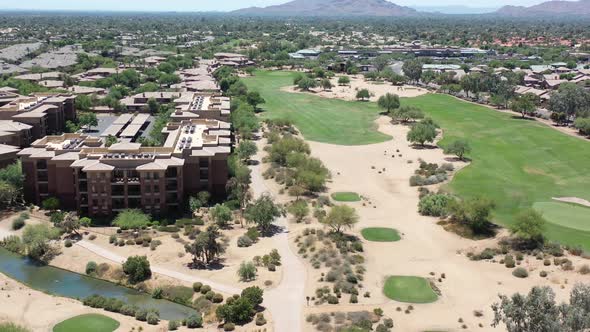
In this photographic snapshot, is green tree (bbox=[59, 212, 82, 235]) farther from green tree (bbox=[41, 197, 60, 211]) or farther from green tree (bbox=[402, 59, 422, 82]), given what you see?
green tree (bbox=[402, 59, 422, 82])

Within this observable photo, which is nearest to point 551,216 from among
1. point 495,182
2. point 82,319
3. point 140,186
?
point 495,182

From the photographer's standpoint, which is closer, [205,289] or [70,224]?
[205,289]

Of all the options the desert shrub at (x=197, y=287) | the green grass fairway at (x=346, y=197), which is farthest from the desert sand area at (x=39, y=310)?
the green grass fairway at (x=346, y=197)

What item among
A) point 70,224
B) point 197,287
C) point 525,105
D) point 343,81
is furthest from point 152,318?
point 343,81

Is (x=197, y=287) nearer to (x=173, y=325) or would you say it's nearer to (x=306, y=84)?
(x=173, y=325)

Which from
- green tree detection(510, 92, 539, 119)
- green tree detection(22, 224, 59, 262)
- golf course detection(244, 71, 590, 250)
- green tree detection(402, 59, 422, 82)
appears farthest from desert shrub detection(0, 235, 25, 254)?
green tree detection(402, 59, 422, 82)

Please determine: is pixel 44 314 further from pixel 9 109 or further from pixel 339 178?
pixel 9 109

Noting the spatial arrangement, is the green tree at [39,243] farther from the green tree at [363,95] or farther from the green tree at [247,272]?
the green tree at [363,95]
